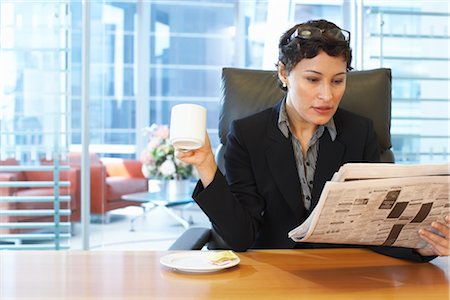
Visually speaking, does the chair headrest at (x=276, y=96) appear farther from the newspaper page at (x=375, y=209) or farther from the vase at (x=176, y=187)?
the vase at (x=176, y=187)

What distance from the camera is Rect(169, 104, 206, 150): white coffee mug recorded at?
94 cm

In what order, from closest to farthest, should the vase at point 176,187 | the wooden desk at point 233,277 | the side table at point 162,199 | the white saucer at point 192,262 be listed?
the wooden desk at point 233,277 → the white saucer at point 192,262 → the side table at point 162,199 → the vase at point 176,187

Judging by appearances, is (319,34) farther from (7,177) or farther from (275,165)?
(7,177)

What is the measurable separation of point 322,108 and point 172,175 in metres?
2.77

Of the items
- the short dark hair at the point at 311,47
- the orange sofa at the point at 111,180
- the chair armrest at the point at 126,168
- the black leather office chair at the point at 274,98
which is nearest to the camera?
the short dark hair at the point at 311,47

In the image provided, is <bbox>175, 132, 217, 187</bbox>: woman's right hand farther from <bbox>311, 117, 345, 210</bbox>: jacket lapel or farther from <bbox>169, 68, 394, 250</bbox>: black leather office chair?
<bbox>169, 68, 394, 250</bbox>: black leather office chair

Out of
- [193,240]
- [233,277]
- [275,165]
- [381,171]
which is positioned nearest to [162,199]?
[193,240]

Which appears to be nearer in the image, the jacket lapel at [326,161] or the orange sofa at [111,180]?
the jacket lapel at [326,161]

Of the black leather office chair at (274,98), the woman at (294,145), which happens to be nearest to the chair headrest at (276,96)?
the black leather office chair at (274,98)

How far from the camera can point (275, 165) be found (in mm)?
1433

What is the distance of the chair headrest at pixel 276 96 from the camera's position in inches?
65.2

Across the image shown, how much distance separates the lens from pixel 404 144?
409 cm

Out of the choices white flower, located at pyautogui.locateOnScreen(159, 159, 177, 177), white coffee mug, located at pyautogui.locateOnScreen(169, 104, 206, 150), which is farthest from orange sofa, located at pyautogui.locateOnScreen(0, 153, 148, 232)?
white coffee mug, located at pyautogui.locateOnScreen(169, 104, 206, 150)

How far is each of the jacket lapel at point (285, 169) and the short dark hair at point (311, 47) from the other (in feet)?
0.66
